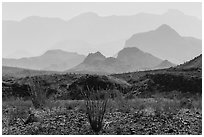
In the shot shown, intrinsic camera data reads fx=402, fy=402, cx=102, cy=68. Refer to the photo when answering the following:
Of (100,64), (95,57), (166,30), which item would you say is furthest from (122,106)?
(166,30)

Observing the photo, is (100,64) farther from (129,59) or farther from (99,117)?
(99,117)

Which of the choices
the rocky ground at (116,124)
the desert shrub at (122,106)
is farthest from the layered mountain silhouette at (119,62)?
the rocky ground at (116,124)

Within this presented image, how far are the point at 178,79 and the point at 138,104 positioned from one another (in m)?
11.7

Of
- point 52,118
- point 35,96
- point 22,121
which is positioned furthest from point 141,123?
point 35,96

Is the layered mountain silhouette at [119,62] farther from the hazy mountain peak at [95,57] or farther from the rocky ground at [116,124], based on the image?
the rocky ground at [116,124]

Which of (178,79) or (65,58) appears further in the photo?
(65,58)

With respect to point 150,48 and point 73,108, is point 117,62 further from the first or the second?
point 73,108

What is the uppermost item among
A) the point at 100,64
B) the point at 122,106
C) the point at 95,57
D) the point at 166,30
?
the point at 166,30

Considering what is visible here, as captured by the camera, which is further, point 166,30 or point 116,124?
point 166,30

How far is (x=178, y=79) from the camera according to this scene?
27.6 metres

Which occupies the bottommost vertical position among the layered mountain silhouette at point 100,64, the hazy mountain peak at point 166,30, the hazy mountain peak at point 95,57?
the layered mountain silhouette at point 100,64

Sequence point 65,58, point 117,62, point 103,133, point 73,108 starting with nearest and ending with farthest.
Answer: point 103,133 < point 73,108 < point 117,62 < point 65,58

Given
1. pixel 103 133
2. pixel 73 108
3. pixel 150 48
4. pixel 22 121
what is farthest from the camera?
pixel 150 48

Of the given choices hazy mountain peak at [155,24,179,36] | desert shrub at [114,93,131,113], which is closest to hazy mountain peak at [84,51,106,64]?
hazy mountain peak at [155,24,179,36]
